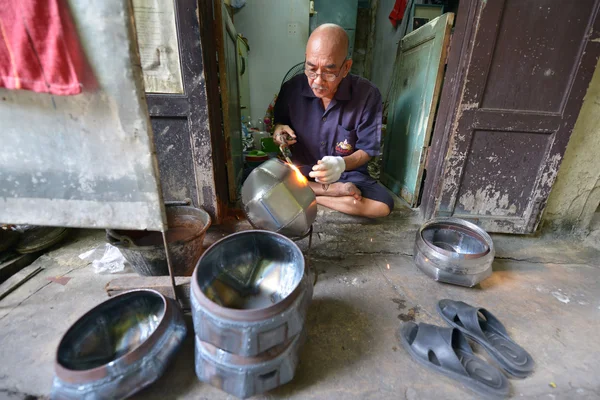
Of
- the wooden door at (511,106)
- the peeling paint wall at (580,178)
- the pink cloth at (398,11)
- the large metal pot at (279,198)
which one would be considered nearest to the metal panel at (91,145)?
the large metal pot at (279,198)

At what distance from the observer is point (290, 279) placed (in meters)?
1.42

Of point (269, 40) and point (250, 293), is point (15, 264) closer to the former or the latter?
point (250, 293)

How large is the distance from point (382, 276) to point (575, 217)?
80.9 inches

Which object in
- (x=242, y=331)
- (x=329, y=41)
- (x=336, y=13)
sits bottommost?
(x=242, y=331)

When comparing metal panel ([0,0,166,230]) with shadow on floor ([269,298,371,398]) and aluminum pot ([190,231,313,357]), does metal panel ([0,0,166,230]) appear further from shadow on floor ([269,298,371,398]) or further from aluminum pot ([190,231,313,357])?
shadow on floor ([269,298,371,398])

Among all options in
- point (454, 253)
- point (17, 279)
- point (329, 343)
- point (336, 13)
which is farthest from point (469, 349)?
point (336, 13)

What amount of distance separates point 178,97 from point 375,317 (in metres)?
1.96

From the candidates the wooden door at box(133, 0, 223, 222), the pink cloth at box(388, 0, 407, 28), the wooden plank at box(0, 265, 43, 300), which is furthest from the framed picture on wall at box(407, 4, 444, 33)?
the wooden plank at box(0, 265, 43, 300)

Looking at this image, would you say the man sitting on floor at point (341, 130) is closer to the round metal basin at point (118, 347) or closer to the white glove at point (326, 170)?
the white glove at point (326, 170)

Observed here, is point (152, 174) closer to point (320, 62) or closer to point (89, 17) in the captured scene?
point (89, 17)

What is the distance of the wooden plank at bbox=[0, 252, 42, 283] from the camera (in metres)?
1.74

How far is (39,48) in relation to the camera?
3.09ft

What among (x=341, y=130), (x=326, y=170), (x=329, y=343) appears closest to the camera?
(x=329, y=343)

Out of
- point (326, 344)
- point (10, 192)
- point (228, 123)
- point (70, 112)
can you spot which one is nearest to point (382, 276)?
point (326, 344)
